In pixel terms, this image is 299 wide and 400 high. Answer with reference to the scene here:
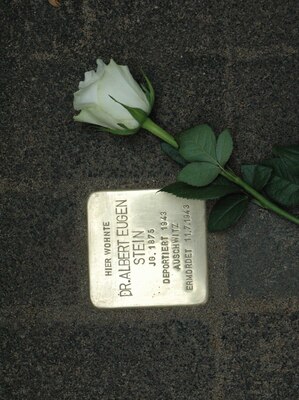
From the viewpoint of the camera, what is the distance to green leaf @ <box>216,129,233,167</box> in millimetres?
1020

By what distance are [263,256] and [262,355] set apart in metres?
0.17

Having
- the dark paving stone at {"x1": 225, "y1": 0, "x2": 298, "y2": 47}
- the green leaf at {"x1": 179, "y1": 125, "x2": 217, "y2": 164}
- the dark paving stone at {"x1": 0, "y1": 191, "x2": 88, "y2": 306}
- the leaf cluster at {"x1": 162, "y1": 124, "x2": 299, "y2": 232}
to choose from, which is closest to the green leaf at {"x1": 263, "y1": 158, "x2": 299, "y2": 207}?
the leaf cluster at {"x1": 162, "y1": 124, "x2": 299, "y2": 232}

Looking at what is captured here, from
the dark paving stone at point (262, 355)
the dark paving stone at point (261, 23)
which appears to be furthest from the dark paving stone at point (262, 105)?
the dark paving stone at point (262, 355)

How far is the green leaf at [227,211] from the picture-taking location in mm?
1043

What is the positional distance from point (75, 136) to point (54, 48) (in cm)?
15

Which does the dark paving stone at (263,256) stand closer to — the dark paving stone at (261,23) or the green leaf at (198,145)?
the green leaf at (198,145)

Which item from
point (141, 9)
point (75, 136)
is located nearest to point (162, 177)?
point (75, 136)

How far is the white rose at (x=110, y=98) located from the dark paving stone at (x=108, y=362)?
36cm

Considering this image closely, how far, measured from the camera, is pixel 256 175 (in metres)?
1.04

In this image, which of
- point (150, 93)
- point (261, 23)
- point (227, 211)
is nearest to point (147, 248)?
point (227, 211)

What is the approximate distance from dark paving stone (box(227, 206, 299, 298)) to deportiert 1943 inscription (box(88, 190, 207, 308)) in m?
0.06

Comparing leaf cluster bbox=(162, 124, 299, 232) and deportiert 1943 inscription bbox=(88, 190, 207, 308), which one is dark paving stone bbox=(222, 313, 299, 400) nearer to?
deportiert 1943 inscription bbox=(88, 190, 207, 308)

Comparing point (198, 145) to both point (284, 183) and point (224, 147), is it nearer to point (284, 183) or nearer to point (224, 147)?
point (224, 147)

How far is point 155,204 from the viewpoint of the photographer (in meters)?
1.11
